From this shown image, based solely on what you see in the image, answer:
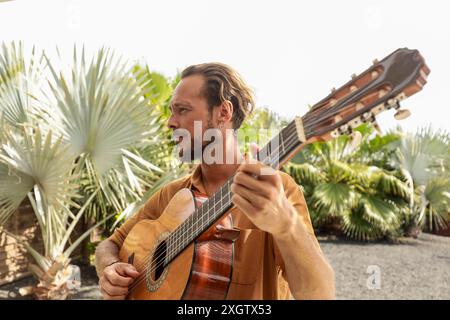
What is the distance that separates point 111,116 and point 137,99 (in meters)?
0.24

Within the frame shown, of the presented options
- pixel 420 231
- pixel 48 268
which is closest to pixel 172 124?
pixel 48 268

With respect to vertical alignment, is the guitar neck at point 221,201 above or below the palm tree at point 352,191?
below

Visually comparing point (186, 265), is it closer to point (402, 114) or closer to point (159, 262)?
point (159, 262)

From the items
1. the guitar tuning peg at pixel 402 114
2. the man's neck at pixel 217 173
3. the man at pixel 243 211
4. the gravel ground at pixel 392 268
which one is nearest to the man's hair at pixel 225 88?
the man at pixel 243 211

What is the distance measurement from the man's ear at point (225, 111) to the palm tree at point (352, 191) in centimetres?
518

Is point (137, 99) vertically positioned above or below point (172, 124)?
above

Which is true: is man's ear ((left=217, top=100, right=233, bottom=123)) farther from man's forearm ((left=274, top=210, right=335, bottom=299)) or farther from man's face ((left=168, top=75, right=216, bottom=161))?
man's forearm ((left=274, top=210, right=335, bottom=299))

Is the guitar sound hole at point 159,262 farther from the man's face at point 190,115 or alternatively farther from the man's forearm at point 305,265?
the man's forearm at point 305,265

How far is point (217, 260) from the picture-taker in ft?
3.22

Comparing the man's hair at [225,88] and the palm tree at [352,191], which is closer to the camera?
the man's hair at [225,88]

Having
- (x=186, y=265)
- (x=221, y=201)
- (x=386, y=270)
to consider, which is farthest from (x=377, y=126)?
(x=386, y=270)

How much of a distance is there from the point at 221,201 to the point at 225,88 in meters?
0.47

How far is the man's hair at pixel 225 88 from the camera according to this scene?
1.22 metres
